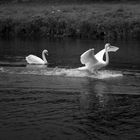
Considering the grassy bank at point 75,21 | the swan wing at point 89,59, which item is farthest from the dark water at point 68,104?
the grassy bank at point 75,21

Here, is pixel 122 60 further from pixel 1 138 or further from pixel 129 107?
pixel 1 138

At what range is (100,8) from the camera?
271 ft

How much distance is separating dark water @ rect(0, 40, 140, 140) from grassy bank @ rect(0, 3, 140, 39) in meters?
39.4

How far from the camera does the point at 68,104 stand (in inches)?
746

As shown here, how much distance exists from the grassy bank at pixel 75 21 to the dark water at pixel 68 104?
129ft

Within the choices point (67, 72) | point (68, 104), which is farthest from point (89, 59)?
point (68, 104)

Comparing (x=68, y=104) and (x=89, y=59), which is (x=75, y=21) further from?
(x=68, y=104)

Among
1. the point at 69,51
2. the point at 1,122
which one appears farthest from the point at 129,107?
the point at 69,51

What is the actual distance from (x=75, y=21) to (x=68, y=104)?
55.8 meters

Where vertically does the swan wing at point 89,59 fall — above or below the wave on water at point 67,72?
above

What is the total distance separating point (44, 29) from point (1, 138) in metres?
60.9

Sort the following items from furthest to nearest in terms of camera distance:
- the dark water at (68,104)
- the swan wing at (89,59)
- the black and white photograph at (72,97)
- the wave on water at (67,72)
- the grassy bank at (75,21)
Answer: the grassy bank at (75,21), the wave on water at (67,72), the swan wing at (89,59), the black and white photograph at (72,97), the dark water at (68,104)

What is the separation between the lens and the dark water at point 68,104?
49.5 feet

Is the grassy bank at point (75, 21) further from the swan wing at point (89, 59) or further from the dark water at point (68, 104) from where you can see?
the dark water at point (68, 104)
